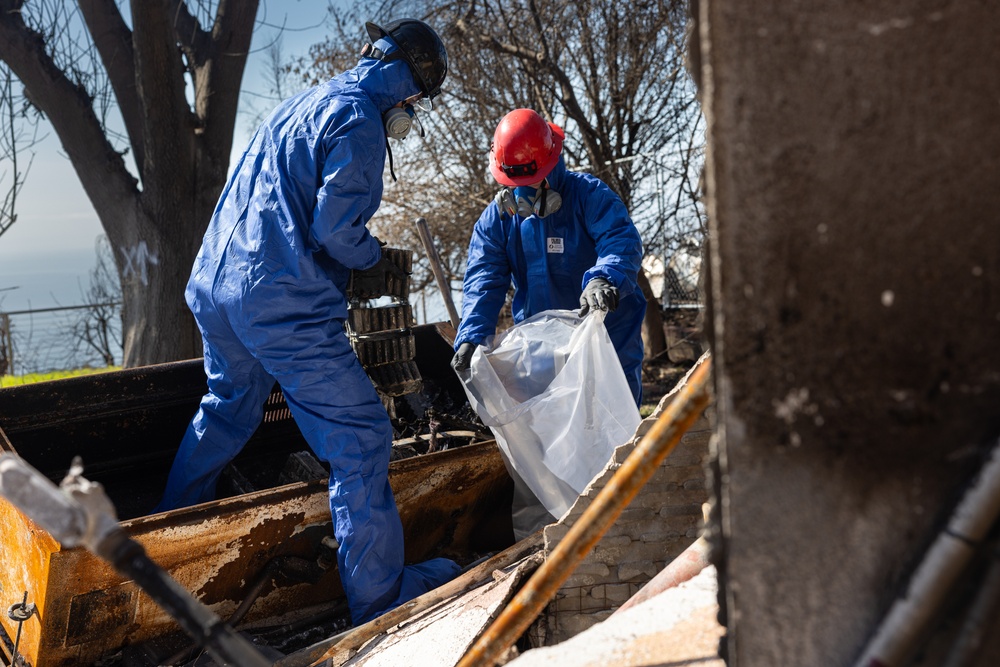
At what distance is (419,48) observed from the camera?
11.4 feet

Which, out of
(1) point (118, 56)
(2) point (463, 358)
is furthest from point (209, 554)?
(1) point (118, 56)

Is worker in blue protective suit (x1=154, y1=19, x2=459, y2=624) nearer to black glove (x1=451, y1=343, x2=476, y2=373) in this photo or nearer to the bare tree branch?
black glove (x1=451, y1=343, x2=476, y2=373)

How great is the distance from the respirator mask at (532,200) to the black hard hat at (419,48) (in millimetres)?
679

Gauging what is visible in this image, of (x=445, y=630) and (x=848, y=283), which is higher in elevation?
(x=848, y=283)

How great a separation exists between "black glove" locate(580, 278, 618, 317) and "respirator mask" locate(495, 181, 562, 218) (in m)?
0.56

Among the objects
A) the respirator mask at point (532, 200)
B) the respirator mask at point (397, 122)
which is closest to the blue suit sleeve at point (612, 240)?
the respirator mask at point (532, 200)

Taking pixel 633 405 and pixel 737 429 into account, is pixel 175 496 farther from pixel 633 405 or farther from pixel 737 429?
pixel 737 429

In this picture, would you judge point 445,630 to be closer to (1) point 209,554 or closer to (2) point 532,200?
(1) point 209,554

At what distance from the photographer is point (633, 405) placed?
3.29 m

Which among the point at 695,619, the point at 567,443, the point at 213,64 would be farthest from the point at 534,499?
the point at 213,64

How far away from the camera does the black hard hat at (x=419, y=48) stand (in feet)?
11.4

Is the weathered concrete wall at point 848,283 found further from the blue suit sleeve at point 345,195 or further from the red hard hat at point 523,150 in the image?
the red hard hat at point 523,150

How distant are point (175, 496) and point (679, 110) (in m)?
5.62

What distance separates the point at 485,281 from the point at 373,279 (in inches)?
24.2
